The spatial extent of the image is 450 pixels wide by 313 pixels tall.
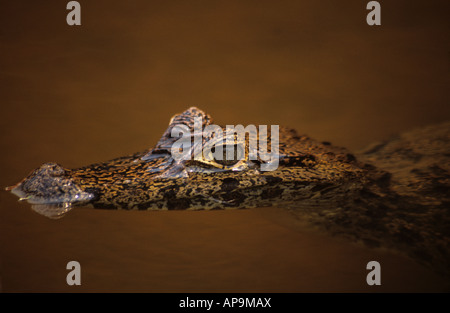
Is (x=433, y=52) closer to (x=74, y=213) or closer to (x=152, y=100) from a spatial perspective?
(x=152, y=100)

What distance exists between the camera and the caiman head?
2.47 meters

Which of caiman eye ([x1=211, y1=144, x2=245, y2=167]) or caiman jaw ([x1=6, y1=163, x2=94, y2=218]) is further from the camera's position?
caiman eye ([x1=211, y1=144, x2=245, y2=167])

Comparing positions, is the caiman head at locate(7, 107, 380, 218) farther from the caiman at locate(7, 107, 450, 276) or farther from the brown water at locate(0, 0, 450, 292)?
the brown water at locate(0, 0, 450, 292)

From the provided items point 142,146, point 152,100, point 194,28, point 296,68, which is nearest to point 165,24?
point 194,28

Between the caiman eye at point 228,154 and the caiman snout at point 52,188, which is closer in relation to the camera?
the caiman snout at point 52,188

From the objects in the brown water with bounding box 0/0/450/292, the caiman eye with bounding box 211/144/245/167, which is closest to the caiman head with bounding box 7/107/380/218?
the caiman eye with bounding box 211/144/245/167

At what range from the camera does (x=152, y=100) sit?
4.11 meters

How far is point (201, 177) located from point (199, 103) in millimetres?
1625

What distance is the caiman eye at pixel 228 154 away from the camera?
8.32 ft

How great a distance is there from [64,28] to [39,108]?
4.55ft

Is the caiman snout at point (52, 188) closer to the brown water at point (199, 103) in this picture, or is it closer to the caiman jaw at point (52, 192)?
the caiman jaw at point (52, 192)

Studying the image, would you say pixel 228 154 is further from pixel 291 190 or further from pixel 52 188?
pixel 52 188

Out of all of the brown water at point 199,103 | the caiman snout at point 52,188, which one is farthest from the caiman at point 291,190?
the brown water at point 199,103
